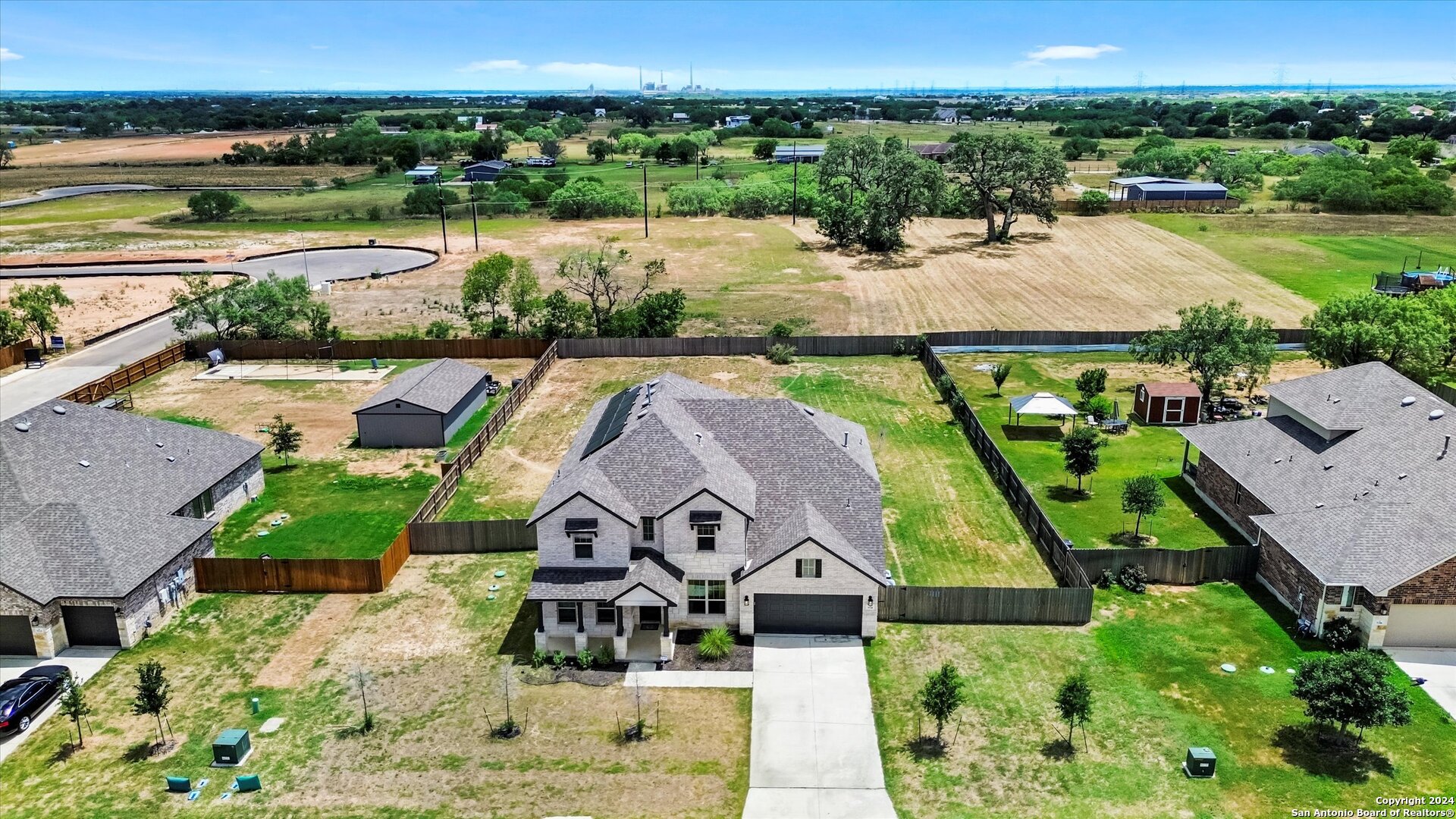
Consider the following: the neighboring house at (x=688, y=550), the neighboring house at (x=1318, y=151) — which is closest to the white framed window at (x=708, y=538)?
the neighboring house at (x=688, y=550)

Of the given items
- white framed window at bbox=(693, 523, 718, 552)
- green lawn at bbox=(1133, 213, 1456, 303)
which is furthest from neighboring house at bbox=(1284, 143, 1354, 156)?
white framed window at bbox=(693, 523, 718, 552)

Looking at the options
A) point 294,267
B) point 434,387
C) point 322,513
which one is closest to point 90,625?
point 322,513

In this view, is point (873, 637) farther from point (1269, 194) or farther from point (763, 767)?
point (1269, 194)

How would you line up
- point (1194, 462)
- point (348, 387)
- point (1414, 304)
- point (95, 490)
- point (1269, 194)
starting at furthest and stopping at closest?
point (1269, 194) → point (348, 387) → point (1414, 304) → point (1194, 462) → point (95, 490)

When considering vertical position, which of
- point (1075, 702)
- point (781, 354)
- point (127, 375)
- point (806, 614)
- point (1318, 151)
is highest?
point (1318, 151)

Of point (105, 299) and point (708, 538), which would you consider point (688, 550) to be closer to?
point (708, 538)

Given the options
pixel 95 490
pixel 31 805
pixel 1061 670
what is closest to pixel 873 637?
pixel 1061 670

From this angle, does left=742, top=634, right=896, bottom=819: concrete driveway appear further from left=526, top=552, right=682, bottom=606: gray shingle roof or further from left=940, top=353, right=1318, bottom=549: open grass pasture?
left=940, top=353, right=1318, bottom=549: open grass pasture
